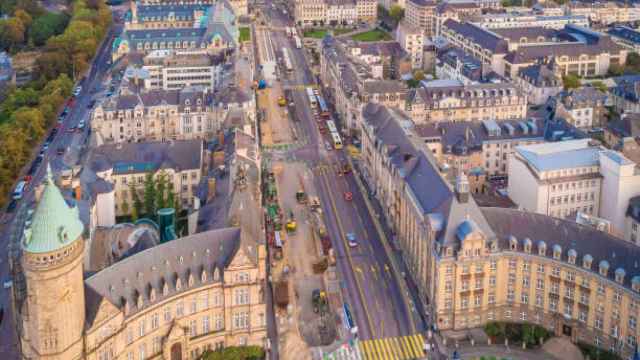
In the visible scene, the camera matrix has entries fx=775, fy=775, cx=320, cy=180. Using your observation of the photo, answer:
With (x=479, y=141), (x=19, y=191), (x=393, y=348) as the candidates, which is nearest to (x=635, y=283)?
(x=393, y=348)

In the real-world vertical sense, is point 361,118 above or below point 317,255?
above

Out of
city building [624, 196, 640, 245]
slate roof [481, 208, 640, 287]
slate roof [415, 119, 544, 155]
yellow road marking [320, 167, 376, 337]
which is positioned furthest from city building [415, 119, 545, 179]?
slate roof [481, 208, 640, 287]

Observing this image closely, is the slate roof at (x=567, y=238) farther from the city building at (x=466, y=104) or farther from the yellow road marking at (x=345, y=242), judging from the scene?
the city building at (x=466, y=104)

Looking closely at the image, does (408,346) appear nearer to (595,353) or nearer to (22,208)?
(595,353)

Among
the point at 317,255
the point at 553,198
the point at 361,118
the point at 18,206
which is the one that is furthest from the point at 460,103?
the point at 18,206

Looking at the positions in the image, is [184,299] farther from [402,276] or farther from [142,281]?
[402,276]

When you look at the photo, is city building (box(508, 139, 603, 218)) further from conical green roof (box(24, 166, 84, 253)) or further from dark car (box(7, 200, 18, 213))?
dark car (box(7, 200, 18, 213))
